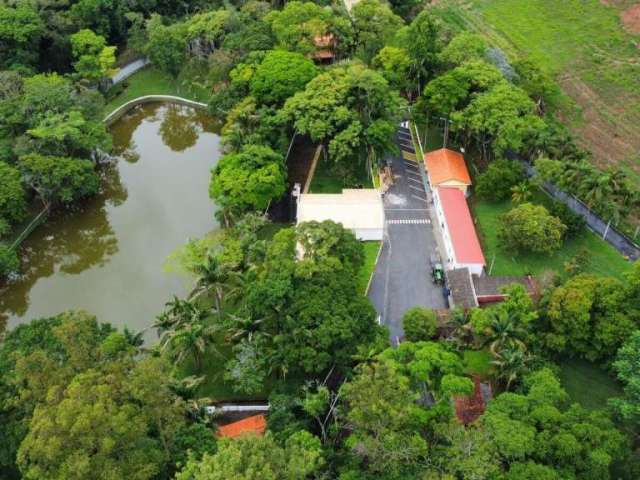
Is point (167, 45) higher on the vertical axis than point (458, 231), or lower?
higher

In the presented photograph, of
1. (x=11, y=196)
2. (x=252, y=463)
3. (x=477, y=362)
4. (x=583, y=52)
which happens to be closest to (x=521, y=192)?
(x=477, y=362)

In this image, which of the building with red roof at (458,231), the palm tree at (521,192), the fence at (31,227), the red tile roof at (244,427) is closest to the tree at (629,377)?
the building with red roof at (458,231)

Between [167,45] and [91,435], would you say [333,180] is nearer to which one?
[167,45]

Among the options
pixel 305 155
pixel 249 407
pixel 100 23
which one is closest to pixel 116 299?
pixel 249 407

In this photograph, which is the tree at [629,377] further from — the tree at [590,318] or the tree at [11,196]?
the tree at [11,196]

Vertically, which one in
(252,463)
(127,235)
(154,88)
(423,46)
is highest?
(423,46)

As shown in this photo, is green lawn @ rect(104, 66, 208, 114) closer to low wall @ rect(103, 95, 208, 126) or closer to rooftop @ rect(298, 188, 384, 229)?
low wall @ rect(103, 95, 208, 126)

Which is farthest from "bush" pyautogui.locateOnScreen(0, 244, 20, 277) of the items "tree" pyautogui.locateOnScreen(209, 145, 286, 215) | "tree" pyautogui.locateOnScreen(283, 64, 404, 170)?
"tree" pyautogui.locateOnScreen(283, 64, 404, 170)
